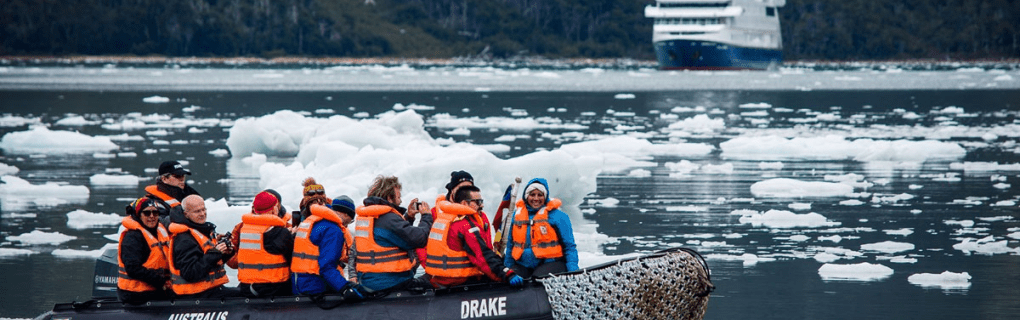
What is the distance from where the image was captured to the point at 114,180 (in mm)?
17094

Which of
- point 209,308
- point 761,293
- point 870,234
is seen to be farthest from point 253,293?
point 870,234

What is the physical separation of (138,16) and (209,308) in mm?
116781

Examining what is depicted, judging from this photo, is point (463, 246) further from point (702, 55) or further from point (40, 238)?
point (702, 55)

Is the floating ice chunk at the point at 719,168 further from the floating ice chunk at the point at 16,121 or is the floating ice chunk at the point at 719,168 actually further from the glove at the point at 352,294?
the floating ice chunk at the point at 16,121

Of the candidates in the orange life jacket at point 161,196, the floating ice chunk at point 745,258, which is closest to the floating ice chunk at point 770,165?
the floating ice chunk at point 745,258

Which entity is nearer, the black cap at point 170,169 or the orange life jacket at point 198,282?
the orange life jacket at point 198,282

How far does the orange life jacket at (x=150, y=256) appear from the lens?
6723mm

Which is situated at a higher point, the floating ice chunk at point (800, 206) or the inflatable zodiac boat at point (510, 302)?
the inflatable zodiac boat at point (510, 302)

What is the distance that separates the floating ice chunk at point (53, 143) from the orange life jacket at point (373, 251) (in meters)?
17.0

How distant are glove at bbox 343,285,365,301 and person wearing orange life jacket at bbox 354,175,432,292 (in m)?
0.06

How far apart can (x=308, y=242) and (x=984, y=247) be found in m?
6.99

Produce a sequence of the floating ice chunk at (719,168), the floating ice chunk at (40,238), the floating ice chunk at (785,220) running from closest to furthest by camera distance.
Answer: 1. the floating ice chunk at (40,238)
2. the floating ice chunk at (785,220)
3. the floating ice chunk at (719,168)

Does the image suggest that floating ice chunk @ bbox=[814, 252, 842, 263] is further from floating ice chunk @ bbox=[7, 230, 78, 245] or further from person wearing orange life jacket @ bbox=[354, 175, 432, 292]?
floating ice chunk @ bbox=[7, 230, 78, 245]

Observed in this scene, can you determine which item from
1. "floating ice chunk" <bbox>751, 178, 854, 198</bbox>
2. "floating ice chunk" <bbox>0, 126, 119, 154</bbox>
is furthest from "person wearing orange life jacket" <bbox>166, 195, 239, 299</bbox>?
"floating ice chunk" <bbox>0, 126, 119, 154</bbox>
